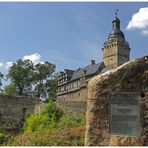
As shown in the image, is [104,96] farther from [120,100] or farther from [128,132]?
[128,132]

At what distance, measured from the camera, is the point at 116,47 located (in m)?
76.8

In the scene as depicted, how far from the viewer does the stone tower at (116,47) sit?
252 feet

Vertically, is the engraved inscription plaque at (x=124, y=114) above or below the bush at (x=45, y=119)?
below

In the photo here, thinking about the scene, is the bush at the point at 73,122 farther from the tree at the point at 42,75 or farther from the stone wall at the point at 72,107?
the tree at the point at 42,75

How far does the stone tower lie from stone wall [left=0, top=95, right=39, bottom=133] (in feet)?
140

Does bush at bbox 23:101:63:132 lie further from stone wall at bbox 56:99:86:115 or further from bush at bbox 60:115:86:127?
stone wall at bbox 56:99:86:115

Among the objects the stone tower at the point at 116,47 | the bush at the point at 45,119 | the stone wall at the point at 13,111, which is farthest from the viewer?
the stone tower at the point at 116,47

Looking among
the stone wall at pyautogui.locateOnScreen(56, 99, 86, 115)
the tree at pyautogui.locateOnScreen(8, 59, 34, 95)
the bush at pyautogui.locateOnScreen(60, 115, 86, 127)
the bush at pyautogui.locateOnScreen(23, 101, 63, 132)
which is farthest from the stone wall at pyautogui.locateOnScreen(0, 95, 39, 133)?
the tree at pyautogui.locateOnScreen(8, 59, 34, 95)

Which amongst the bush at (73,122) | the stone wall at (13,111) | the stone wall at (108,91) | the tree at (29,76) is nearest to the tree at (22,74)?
the tree at (29,76)

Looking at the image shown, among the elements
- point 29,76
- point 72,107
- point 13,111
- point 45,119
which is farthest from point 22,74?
point 45,119

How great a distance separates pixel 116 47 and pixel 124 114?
217 ft

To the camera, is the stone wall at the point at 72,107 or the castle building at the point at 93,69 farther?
the castle building at the point at 93,69

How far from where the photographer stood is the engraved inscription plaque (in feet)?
36.9

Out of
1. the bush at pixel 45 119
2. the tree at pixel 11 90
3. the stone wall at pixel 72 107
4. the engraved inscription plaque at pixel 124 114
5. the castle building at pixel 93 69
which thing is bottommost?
the engraved inscription plaque at pixel 124 114
